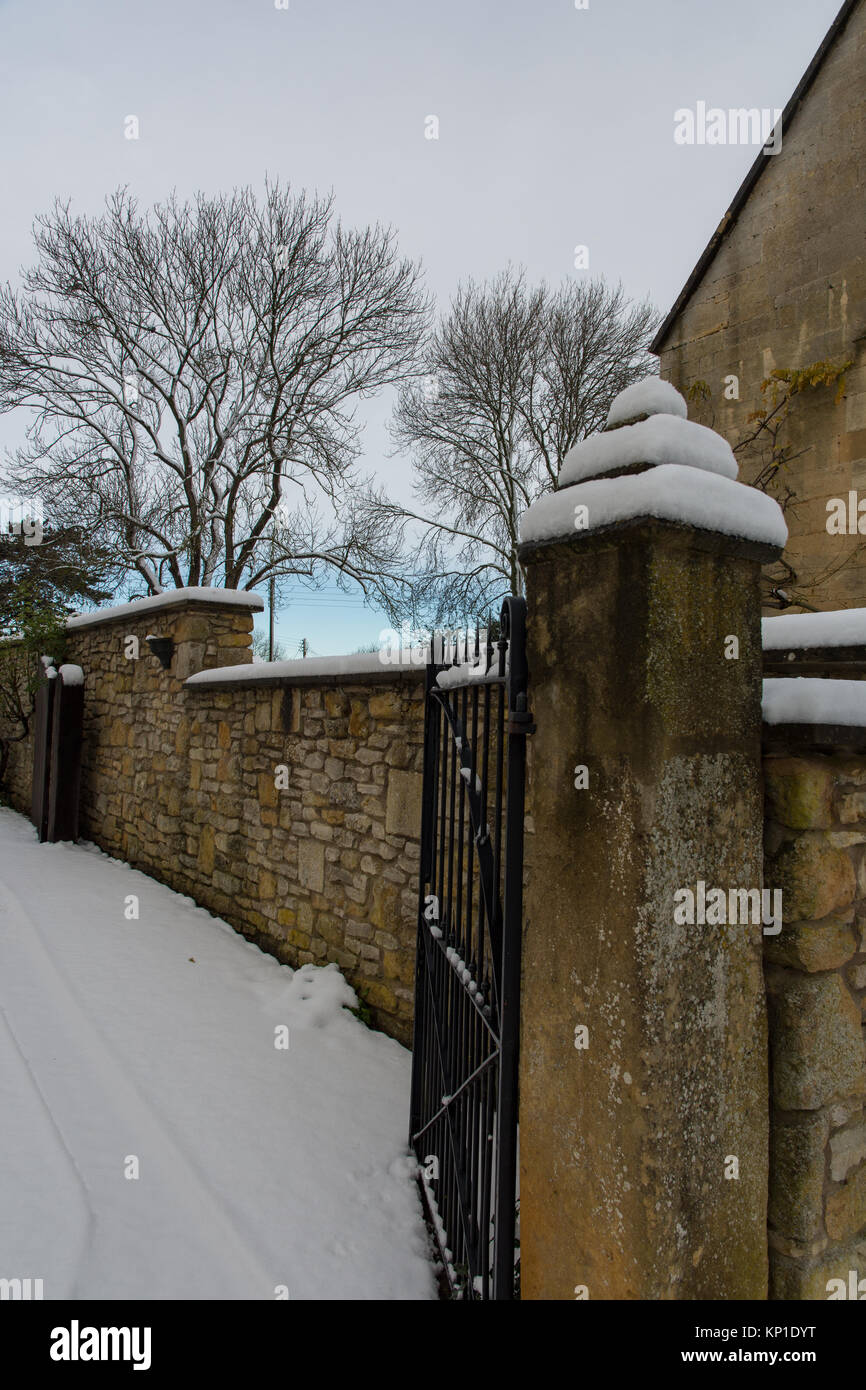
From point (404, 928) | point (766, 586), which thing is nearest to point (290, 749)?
point (404, 928)

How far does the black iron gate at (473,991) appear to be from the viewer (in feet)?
6.65

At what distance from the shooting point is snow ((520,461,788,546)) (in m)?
1.65

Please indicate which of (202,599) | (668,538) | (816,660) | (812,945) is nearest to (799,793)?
(812,945)

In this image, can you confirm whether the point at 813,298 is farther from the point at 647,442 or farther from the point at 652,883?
the point at 652,883

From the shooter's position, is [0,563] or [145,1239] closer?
[145,1239]

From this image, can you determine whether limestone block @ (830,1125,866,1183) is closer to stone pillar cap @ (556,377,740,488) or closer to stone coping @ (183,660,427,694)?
stone pillar cap @ (556,377,740,488)

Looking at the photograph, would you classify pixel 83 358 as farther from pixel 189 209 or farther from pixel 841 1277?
pixel 841 1277

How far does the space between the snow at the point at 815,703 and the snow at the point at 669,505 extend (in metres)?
0.35

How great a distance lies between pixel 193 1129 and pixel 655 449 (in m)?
3.05

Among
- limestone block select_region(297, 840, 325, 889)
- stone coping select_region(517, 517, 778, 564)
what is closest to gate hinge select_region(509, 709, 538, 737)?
stone coping select_region(517, 517, 778, 564)

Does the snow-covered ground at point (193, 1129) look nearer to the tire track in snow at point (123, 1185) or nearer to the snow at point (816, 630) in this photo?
the tire track in snow at point (123, 1185)

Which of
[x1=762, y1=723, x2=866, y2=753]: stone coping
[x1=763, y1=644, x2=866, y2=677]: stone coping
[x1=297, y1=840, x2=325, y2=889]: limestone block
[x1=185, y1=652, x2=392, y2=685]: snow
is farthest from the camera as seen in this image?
[x1=297, y1=840, x2=325, y2=889]: limestone block

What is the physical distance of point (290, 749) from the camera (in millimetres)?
5016
